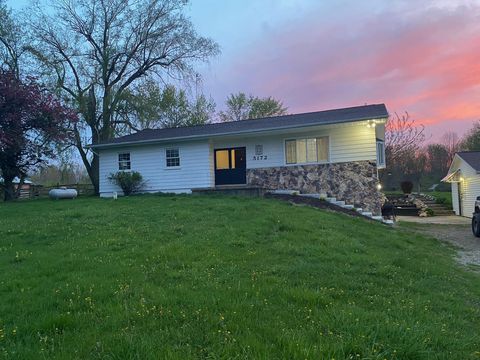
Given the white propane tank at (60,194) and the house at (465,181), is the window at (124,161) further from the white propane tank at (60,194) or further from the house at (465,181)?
the house at (465,181)

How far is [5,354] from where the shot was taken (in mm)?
3045

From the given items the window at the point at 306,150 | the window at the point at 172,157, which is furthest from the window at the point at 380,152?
the window at the point at 172,157

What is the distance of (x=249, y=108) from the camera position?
134 ft

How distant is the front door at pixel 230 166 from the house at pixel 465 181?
13074 mm

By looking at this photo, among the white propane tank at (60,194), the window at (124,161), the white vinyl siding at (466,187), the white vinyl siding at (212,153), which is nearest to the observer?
the white vinyl siding at (212,153)

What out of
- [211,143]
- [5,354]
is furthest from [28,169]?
[5,354]

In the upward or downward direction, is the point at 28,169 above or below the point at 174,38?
below

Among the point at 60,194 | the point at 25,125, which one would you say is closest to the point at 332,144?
the point at 60,194

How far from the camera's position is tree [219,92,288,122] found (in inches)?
1569

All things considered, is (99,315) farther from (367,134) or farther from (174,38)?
(174,38)

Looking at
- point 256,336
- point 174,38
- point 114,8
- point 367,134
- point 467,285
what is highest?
point 114,8

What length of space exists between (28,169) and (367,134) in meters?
17.9

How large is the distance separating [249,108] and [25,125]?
25.1 m

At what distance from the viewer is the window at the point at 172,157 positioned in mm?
19828
